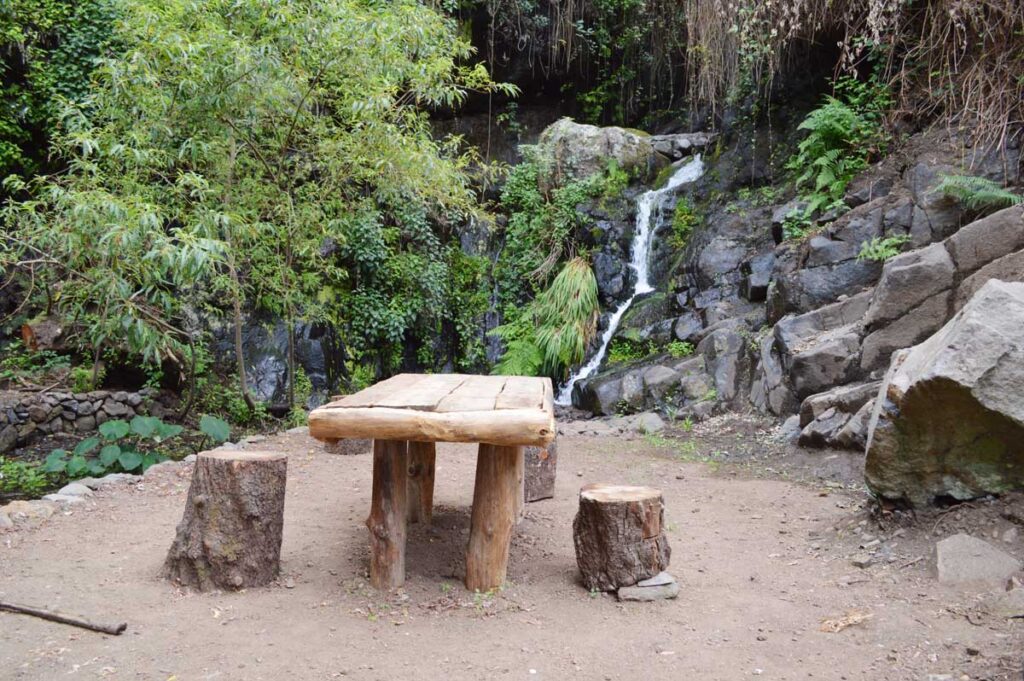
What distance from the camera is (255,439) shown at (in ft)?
22.8

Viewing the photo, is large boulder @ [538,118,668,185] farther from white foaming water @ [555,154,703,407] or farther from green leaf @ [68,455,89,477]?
green leaf @ [68,455,89,477]

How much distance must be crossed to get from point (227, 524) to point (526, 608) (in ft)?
4.66

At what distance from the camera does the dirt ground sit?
2.61 meters

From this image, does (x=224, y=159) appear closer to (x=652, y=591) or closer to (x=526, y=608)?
(x=526, y=608)

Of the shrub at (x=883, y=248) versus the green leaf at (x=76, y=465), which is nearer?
the green leaf at (x=76, y=465)

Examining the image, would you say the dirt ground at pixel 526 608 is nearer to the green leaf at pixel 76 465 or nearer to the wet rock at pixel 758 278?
the green leaf at pixel 76 465

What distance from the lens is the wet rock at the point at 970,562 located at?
10.2 ft

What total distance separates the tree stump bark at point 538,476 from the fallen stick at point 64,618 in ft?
8.81

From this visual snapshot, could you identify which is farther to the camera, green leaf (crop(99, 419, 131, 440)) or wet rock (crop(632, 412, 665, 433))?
wet rock (crop(632, 412, 665, 433))

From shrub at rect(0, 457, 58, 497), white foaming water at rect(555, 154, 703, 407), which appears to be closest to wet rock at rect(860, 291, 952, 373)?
white foaming water at rect(555, 154, 703, 407)

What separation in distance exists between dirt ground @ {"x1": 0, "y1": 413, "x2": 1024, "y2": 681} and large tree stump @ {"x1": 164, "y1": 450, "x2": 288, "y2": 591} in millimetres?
102

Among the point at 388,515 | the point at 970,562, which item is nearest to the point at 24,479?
the point at 388,515

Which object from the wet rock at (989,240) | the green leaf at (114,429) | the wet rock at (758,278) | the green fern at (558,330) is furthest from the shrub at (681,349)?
the green leaf at (114,429)

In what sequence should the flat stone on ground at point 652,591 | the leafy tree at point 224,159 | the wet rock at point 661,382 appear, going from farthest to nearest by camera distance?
the wet rock at point 661,382, the leafy tree at point 224,159, the flat stone on ground at point 652,591
